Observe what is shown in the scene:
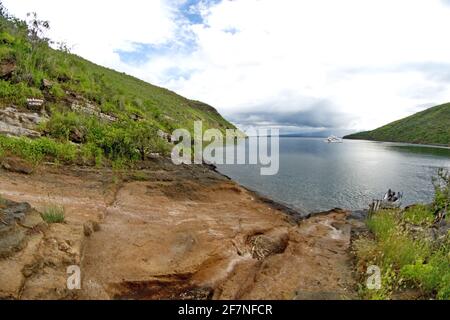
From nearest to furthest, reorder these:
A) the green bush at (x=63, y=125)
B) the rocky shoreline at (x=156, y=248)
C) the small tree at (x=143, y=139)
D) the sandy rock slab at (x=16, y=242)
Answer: the sandy rock slab at (x=16, y=242) < the rocky shoreline at (x=156, y=248) < the green bush at (x=63, y=125) < the small tree at (x=143, y=139)

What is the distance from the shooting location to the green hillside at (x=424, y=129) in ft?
441

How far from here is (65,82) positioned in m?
23.7

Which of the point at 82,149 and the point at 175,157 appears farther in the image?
the point at 175,157

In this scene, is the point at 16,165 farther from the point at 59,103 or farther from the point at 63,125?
the point at 59,103

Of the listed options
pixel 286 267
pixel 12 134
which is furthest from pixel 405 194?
pixel 12 134

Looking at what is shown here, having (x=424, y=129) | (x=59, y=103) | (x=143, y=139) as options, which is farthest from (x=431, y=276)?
(x=424, y=129)

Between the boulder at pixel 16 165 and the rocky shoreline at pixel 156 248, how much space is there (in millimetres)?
214

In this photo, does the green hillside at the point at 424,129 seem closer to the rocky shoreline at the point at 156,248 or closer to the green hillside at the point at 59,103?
the green hillside at the point at 59,103

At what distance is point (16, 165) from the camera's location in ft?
42.4

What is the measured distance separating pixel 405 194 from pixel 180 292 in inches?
1005

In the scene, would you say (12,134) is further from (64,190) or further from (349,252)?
(349,252)

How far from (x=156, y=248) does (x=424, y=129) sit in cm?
17203

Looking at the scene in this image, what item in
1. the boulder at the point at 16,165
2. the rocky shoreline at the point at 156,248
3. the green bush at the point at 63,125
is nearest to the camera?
the rocky shoreline at the point at 156,248

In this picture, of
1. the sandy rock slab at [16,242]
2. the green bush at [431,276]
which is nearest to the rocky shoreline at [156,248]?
the sandy rock slab at [16,242]
